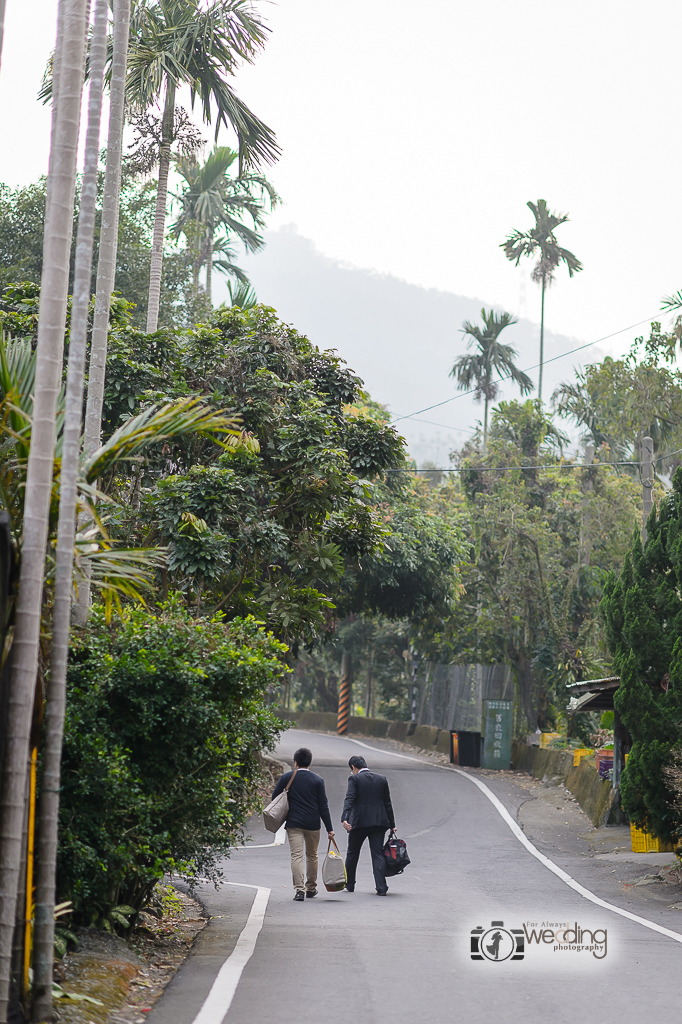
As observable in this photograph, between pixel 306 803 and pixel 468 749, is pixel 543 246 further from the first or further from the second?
pixel 306 803

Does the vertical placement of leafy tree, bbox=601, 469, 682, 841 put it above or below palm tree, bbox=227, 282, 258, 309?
below

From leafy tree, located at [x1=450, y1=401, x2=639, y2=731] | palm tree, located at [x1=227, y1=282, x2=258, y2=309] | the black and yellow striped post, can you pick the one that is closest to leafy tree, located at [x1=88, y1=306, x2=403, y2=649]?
palm tree, located at [x1=227, y1=282, x2=258, y2=309]

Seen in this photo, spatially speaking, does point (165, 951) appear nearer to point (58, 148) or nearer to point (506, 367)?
point (58, 148)

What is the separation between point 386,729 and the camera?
42062mm

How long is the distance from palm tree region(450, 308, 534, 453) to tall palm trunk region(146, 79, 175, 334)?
33.5m

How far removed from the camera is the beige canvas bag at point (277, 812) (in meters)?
11.6

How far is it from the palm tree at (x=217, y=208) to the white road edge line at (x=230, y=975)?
2274cm

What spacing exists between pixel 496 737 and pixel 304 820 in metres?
19.7

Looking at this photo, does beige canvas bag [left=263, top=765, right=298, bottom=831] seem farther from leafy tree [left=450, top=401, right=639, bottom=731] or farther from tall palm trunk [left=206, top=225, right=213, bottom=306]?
tall palm trunk [left=206, top=225, right=213, bottom=306]

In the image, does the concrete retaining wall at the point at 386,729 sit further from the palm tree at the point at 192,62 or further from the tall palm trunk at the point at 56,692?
the tall palm trunk at the point at 56,692

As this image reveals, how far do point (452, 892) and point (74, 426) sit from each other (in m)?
8.47

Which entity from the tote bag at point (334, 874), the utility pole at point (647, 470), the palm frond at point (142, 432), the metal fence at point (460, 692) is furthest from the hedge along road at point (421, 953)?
the metal fence at point (460, 692)

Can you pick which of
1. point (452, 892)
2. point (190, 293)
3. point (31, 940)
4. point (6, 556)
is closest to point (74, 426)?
point (6, 556)

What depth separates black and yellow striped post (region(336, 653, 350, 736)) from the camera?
43719mm
